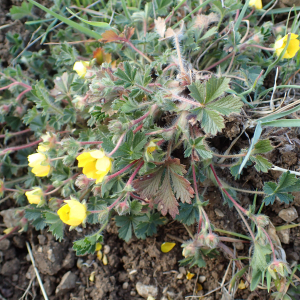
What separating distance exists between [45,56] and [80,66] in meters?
0.86

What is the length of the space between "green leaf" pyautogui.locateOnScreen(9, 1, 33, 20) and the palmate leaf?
1879 mm

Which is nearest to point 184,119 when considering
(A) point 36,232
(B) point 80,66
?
(B) point 80,66

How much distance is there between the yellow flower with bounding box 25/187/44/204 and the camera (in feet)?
6.38

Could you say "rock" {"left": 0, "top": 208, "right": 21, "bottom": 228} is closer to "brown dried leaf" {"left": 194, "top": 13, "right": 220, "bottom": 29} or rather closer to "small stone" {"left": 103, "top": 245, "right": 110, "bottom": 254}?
"small stone" {"left": 103, "top": 245, "right": 110, "bottom": 254}

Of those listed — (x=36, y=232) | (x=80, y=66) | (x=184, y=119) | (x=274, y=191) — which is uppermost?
(x=80, y=66)

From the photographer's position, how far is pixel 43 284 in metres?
2.12

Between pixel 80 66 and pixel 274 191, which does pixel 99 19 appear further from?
pixel 274 191

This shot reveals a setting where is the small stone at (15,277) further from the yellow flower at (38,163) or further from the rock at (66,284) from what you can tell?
the yellow flower at (38,163)

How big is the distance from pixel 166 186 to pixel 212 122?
46cm

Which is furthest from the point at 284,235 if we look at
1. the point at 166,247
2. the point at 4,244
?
the point at 4,244

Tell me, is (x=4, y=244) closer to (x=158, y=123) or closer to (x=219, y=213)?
(x=158, y=123)

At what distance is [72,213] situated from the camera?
5.23 ft

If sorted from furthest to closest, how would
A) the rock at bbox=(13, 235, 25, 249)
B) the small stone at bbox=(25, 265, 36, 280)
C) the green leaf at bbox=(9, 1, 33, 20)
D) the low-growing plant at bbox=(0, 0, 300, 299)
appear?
the green leaf at bbox=(9, 1, 33, 20) → the rock at bbox=(13, 235, 25, 249) → the small stone at bbox=(25, 265, 36, 280) → the low-growing plant at bbox=(0, 0, 300, 299)

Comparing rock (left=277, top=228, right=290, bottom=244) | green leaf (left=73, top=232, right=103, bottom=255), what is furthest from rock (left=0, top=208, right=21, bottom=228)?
rock (left=277, top=228, right=290, bottom=244)
